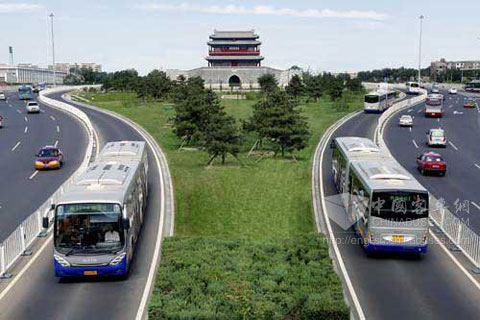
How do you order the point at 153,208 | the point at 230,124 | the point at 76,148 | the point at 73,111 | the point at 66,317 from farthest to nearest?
the point at 73,111 → the point at 76,148 → the point at 230,124 → the point at 153,208 → the point at 66,317

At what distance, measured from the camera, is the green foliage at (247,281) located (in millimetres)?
12109

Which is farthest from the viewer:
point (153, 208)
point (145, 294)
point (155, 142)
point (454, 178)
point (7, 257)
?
point (155, 142)

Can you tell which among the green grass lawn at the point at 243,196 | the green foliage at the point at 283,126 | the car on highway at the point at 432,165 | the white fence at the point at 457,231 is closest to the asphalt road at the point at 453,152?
the car on highway at the point at 432,165

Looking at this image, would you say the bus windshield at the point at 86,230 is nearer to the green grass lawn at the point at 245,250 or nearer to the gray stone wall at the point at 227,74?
the green grass lawn at the point at 245,250

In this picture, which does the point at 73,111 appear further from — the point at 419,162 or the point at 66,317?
the point at 66,317

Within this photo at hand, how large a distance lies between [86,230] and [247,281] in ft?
16.6

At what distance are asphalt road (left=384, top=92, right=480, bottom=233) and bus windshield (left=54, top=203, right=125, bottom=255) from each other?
48.9 ft

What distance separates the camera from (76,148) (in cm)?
4272

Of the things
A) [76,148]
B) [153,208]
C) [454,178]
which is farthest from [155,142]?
[454,178]

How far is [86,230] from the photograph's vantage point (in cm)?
1581

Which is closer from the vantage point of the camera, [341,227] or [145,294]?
[145,294]

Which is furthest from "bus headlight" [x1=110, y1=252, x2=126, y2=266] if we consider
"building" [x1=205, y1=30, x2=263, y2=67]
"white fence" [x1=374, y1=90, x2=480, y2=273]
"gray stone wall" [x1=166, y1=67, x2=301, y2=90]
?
"building" [x1=205, y1=30, x2=263, y2=67]

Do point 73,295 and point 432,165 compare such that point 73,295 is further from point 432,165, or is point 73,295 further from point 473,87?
point 473,87

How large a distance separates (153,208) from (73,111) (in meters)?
44.4
